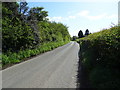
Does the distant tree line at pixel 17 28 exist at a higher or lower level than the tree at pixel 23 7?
lower

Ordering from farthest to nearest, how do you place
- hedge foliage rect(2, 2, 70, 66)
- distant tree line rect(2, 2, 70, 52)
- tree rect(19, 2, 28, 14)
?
tree rect(19, 2, 28, 14)
distant tree line rect(2, 2, 70, 52)
hedge foliage rect(2, 2, 70, 66)

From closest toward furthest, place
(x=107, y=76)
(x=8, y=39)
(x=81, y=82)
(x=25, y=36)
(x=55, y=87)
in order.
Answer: (x=107, y=76), (x=55, y=87), (x=81, y=82), (x=8, y=39), (x=25, y=36)

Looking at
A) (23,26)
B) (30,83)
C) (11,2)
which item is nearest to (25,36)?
(23,26)

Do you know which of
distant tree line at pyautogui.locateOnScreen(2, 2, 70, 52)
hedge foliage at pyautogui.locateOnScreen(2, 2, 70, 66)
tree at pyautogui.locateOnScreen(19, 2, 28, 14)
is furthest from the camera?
tree at pyautogui.locateOnScreen(19, 2, 28, 14)

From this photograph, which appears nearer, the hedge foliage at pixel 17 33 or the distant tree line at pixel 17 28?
the hedge foliage at pixel 17 33

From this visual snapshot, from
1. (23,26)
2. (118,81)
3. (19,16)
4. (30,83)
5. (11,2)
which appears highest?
(11,2)

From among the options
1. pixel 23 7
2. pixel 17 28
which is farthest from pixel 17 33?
pixel 23 7

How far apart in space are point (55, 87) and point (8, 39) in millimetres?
9416

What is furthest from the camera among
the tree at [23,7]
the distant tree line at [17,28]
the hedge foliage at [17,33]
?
the tree at [23,7]

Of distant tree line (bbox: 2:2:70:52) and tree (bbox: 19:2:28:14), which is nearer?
distant tree line (bbox: 2:2:70:52)

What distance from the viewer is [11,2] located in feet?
51.3

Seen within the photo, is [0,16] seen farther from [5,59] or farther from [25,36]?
[5,59]

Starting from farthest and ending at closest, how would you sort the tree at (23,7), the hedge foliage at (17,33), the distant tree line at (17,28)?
the tree at (23,7)
the distant tree line at (17,28)
the hedge foliage at (17,33)

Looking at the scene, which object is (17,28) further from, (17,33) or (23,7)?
(23,7)
